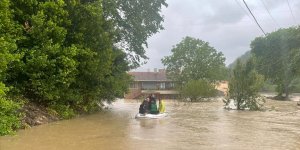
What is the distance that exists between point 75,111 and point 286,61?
149 feet

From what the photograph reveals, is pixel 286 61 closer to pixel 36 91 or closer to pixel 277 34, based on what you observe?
pixel 277 34

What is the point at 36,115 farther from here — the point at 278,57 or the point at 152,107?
the point at 278,57

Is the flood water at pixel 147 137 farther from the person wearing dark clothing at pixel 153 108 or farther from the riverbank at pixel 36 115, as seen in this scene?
the person wearing dark clothing at pixel 153 108

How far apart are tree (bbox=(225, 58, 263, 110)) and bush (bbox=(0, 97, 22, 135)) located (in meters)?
22.6

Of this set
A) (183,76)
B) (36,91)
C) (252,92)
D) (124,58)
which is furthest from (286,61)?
(36,91)

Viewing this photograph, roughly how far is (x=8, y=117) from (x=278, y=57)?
57083 mm

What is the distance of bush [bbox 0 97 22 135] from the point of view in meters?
15.1

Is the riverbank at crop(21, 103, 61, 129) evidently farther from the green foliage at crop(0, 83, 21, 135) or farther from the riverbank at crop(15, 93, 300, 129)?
the green foliage at crop(0, 83, 21, 135)

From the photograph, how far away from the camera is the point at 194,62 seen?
73.7 meters

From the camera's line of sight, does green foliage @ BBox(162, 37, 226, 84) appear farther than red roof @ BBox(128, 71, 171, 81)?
No

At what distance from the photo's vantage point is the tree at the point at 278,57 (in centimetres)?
6284

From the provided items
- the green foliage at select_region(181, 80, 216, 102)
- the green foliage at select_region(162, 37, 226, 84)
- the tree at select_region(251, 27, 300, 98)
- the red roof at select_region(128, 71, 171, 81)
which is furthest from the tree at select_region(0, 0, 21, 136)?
the red roof at select_region(128, 71, 171, 81)

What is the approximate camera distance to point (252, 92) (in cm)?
3559

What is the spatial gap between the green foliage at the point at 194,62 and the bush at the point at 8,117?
55917 millimetres
